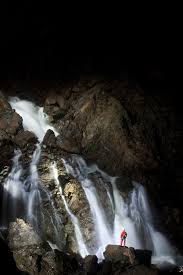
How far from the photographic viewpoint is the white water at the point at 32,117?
21938 mm

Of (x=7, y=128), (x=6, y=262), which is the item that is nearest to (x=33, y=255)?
(x=6, y=262)

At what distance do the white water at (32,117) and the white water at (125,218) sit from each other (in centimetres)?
362

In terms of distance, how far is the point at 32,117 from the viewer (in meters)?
23.3

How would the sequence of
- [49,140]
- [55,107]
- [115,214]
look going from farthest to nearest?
[55,107]
[49,140]
[115,214]

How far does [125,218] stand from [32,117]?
940cm

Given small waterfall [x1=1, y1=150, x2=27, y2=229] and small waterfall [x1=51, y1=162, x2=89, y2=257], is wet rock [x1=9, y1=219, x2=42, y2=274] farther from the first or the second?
small waterfall [x1=51, y1=162, x2=89, y2=257]

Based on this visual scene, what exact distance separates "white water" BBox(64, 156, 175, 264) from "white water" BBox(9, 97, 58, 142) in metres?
3.62

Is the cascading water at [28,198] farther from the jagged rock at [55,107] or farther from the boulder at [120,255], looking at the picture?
the jagged rock at [55,107]

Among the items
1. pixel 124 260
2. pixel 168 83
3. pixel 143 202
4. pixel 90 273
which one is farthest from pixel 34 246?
pixel 168 83

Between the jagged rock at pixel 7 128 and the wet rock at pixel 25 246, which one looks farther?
the jagged rock at pixel 7 128

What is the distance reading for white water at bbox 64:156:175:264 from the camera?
56.9ft

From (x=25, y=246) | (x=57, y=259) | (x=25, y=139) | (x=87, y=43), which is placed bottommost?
(x=57, y=259)

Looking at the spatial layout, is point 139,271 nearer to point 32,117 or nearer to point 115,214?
point 115,214

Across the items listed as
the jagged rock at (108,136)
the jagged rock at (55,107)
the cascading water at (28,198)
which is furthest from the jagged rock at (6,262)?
the jagged rock at (55,107)
